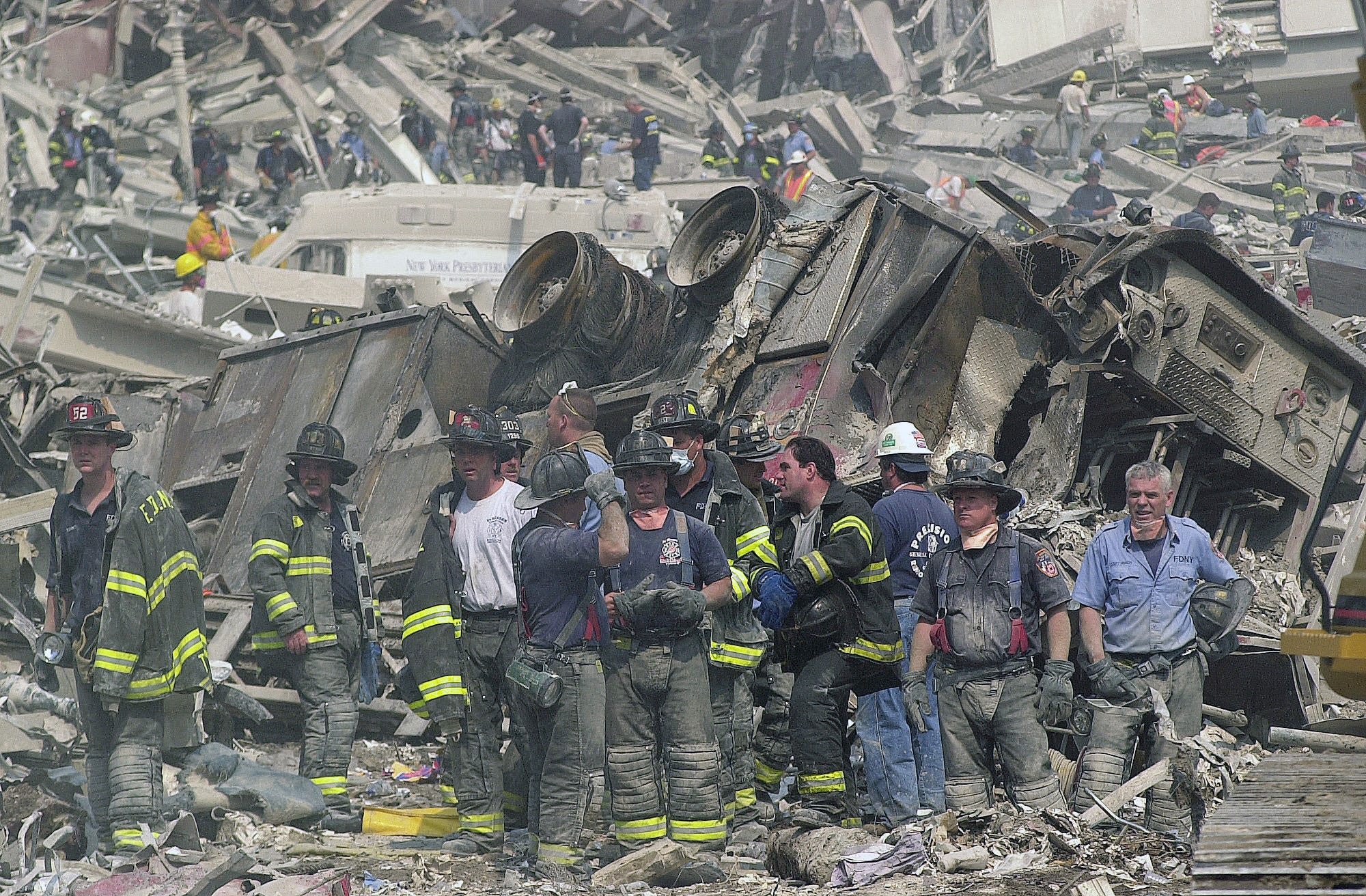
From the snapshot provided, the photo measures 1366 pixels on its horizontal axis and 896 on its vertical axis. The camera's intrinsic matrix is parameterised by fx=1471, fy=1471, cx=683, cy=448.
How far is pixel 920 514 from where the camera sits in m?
6.60

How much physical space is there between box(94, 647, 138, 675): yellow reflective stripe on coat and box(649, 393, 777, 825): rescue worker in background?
247 cm

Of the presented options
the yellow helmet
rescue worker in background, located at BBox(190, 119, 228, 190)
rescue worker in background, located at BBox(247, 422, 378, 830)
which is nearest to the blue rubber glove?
rescue worker in background, located at BBox(247, 422, 378, 830)

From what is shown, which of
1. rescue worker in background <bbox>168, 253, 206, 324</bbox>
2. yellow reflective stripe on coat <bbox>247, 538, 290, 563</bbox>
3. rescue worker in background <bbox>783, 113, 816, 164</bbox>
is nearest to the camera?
yellow reflective stripe on coat <bbox>247, 538, 290, 563</bbox>

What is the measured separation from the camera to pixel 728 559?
6.58 metres

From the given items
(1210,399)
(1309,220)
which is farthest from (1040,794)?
(1309,220)

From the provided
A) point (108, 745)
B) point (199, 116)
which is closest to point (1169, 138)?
point (199, 116)

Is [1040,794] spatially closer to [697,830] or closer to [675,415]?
[697,830]

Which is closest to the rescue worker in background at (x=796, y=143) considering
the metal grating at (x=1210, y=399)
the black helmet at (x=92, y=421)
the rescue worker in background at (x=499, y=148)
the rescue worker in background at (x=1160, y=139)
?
Result: the rescue worker in background at (x=499, y=148)

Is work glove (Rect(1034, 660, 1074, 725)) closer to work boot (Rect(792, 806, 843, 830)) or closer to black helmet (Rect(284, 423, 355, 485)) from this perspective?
work boot (Rect(792, 806, 843, 830))

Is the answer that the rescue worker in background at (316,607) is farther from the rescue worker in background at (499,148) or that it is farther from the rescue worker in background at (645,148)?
the rescue worker in background at (499,148)

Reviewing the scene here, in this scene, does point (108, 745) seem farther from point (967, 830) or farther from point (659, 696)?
point (967, 830)

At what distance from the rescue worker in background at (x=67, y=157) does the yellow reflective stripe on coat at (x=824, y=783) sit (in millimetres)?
22469

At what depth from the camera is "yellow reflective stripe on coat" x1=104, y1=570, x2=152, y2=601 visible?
6.52 meters

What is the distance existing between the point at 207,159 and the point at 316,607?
2155 cm
